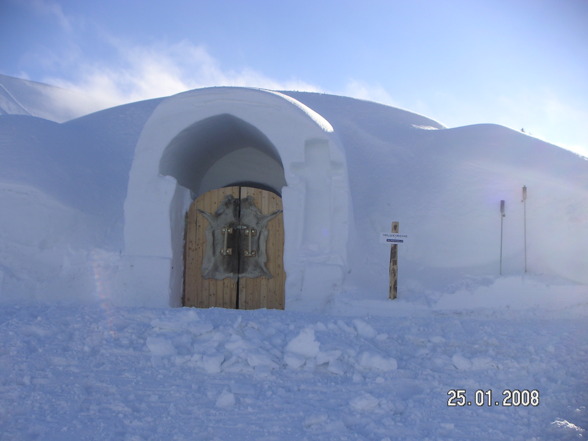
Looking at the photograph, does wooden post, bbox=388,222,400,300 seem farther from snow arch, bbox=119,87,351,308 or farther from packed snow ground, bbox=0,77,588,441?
snow arch, bbox=119,87,351,308

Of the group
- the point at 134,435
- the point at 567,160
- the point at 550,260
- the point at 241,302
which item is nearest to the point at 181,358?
the point at 134,435

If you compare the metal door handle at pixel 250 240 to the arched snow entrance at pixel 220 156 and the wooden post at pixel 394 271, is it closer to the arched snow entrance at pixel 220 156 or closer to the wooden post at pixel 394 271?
the arched snow entrance at pixel 220 156

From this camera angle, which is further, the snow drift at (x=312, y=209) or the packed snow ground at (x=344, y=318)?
the snow drift at (x=312, y=209)

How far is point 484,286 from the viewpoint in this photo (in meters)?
8.21

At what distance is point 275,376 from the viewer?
15.9ft

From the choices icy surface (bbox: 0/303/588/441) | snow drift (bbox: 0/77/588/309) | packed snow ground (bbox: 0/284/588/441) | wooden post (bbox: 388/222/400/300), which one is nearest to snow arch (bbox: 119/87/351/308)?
snow drift (bbox: 0/77/588/309)

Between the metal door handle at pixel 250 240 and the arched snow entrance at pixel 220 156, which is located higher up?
the arched snow entrance at pixel 220 156
